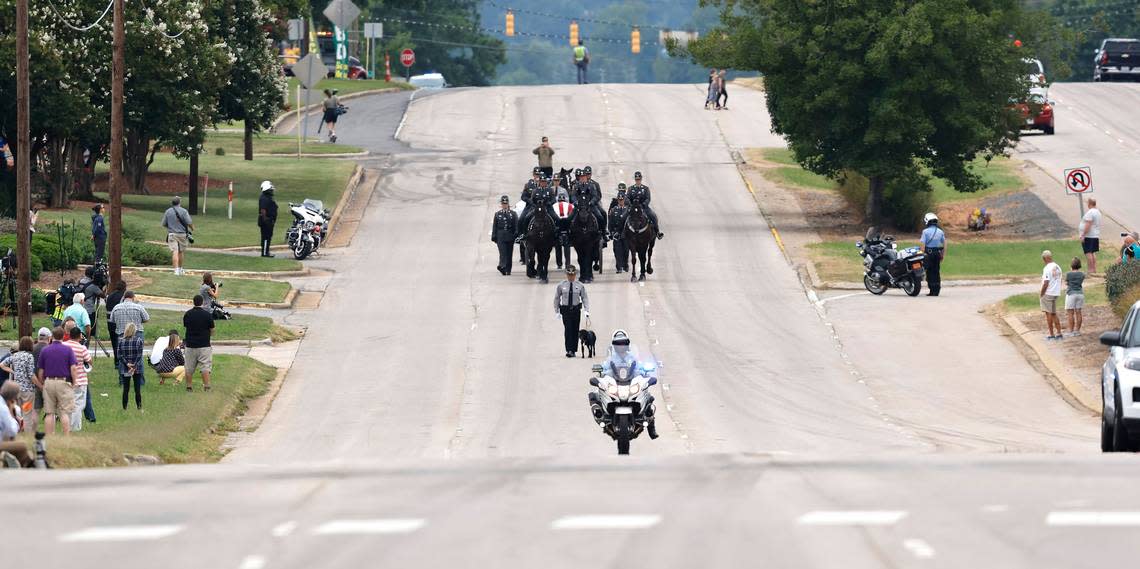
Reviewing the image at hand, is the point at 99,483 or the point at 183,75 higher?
the point at 183,75

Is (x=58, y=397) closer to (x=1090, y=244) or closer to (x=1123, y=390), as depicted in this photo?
(x=1123, y=390)

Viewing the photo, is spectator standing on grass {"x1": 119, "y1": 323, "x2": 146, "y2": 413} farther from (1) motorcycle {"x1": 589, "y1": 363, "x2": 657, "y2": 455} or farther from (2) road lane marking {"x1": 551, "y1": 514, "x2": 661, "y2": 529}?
(2) road lane marking {"x1": 551, "y1": 514, "x2": 661, "y2": 529}

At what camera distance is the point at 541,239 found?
38219mm

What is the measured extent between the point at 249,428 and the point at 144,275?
1300cm

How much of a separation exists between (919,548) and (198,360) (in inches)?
640

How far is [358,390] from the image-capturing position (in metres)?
29.0

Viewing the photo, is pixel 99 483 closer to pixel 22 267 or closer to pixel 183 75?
pixel 22 267

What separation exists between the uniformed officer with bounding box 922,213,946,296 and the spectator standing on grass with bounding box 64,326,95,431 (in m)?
20.8

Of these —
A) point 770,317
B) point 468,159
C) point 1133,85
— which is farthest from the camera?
point 1133,85

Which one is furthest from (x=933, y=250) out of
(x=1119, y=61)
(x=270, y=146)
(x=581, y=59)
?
(x=581, y=59)

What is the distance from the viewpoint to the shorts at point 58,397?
2217cm

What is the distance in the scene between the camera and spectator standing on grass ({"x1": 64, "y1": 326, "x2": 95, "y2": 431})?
22469 mm

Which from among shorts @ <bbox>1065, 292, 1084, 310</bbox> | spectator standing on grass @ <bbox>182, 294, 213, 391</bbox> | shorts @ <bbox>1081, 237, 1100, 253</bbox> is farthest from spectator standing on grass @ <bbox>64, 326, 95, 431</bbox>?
shorts @ <bbox>1081, 237, 1100, 253</bbox>

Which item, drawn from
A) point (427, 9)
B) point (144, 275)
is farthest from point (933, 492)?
point (427, 9)
